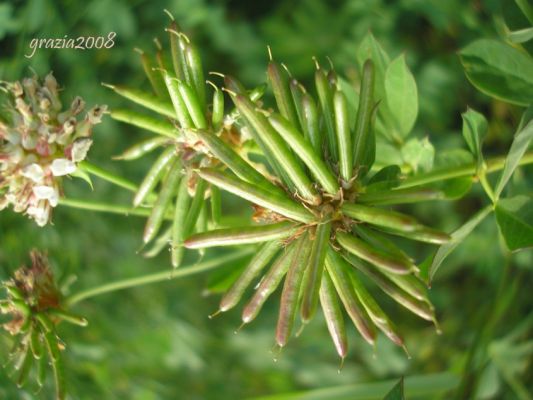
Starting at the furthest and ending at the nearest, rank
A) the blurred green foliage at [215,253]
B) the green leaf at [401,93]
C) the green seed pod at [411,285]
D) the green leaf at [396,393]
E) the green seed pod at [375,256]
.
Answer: the blurred green foliage at [215,253]
the green leaf at [401,93]
the green leaf at [396,393]
the green seed pod at [411,285]
the green seed pod at [375,256]

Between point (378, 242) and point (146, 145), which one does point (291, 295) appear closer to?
point (378, 242)

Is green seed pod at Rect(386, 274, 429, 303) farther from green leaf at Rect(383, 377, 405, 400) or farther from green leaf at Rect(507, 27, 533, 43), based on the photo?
green leaf at Rect(507, 27, 533, 43)

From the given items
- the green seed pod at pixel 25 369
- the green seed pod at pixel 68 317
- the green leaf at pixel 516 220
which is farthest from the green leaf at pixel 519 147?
the green seed pod at pixel 25 369

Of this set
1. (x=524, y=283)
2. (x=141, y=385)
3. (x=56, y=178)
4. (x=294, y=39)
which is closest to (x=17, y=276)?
(x=56, y=178)

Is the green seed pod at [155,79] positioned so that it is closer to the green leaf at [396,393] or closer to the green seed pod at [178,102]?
the green seed pod at [178,102]

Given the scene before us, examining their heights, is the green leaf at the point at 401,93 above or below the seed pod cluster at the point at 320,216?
above

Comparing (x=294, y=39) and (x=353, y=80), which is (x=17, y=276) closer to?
(x=353, y=80)

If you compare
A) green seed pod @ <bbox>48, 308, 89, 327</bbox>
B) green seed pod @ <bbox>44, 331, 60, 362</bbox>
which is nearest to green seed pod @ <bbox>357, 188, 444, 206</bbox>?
green seed pod @ <bbox>48, 308, 89, 327</bbox>
